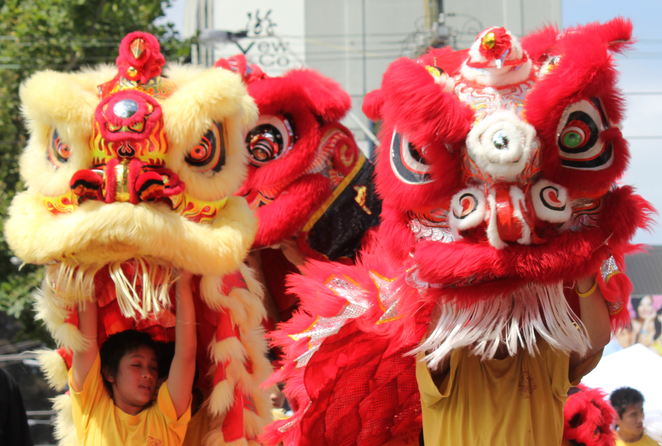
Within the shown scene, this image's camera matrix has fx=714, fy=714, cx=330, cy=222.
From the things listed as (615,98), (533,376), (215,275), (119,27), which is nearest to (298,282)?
(215,275)

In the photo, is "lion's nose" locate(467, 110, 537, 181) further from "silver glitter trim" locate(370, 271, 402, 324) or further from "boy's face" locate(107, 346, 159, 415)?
"boy's face" locate(107, 346, 159, 415)

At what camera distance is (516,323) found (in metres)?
1.89

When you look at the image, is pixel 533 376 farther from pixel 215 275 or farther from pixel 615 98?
pixel 215 275

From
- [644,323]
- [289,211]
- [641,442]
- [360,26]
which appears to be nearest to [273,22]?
[360,26]

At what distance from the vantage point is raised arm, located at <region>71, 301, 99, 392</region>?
229 centimetres

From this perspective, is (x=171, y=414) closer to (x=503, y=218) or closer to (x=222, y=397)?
(x=222, y=397)

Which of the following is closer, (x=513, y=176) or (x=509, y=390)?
(x=513, y=176)

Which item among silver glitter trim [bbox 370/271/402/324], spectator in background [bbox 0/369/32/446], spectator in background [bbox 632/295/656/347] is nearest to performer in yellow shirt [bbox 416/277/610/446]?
silver glitter trim [bbox 370/271/402/324]

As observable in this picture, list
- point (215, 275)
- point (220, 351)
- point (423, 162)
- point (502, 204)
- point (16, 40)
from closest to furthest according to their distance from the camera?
point (502, 204)
point (423, 162)
point (215, 275)
point (220, 351)
point (16, 40)

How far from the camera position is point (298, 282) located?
7.73 feet

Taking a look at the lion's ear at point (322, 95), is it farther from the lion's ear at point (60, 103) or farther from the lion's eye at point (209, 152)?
the lion's ear at point (60, 103)

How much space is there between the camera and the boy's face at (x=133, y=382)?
2332 millimetres

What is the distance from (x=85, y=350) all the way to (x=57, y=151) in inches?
25.2

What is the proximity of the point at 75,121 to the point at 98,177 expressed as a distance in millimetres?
201
